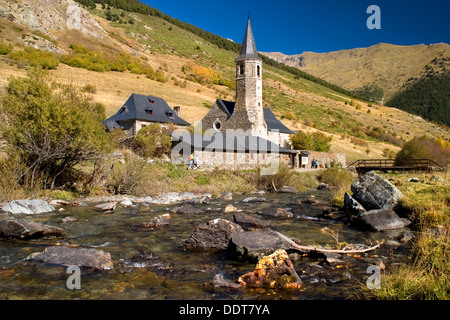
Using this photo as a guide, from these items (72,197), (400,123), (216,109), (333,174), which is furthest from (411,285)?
(400,123)

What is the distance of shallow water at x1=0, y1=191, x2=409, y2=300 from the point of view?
5.39 m

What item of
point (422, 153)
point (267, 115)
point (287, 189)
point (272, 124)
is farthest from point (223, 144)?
point (267, 115)

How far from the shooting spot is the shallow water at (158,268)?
539 centimetres

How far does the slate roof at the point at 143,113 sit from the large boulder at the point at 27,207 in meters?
28.2

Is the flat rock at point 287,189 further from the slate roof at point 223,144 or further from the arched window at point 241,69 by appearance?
the arched window at point 241,69

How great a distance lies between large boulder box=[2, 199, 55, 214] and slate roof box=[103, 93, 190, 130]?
92.6 ft

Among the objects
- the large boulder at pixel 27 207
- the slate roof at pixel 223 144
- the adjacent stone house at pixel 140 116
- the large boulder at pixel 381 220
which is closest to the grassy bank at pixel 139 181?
the large boulder at pixel 27 207

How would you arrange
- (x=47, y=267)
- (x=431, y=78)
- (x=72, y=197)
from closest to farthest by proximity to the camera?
(x=47, y=267) < (x=72, y=197) < (x=431, y=78)

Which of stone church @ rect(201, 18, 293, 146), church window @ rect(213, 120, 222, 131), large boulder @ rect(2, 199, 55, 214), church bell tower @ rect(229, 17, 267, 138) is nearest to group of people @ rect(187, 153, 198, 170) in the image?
large boulder @ rect(2, 199, 55, 214)

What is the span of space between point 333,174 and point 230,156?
9.83m

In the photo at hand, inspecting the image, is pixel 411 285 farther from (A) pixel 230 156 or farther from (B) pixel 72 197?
(A) pixel 230 156

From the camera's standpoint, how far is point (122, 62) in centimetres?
6812

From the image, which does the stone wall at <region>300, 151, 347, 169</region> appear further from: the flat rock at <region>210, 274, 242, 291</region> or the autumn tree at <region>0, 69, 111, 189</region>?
the flat rock at <region>210, 274, 242, 291</region>

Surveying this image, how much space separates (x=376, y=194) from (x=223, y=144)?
877 inches
